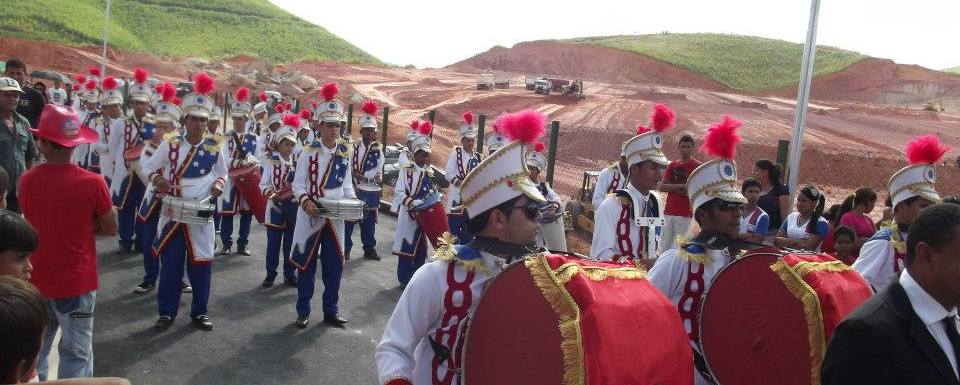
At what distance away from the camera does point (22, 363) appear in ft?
7.24

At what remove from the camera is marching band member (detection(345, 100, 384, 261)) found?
11142 mm

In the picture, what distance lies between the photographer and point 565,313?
2.30 m

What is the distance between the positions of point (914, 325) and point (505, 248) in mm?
1402

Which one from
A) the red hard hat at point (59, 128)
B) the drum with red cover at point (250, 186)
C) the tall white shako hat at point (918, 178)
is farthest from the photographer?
the drum with red cover at point (250, 186)

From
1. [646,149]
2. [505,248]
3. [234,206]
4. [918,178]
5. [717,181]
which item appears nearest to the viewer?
[505,248]

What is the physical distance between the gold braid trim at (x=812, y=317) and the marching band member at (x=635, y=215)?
1924 mm

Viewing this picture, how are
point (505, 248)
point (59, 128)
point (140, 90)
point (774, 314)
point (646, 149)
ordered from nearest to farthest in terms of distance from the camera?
point (505, 248)
point (774, 314)
point (59, 128)
point (646, 149)
point (140, 90)

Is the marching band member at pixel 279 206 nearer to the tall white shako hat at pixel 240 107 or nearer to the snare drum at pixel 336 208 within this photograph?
the snare drum at pixel 336 208

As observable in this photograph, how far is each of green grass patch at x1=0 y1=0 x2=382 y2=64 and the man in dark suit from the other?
7063 centimetres

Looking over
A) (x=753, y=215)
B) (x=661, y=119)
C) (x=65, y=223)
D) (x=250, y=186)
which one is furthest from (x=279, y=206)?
(x=753, y=215)

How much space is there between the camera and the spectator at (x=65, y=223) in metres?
4.55

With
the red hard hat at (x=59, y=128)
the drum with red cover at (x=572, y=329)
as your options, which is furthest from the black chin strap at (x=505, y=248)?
the red hard hat at (x=59, y=128)

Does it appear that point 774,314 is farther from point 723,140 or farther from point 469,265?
point 723,140

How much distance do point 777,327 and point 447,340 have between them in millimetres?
1418
